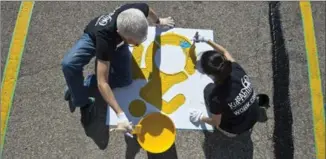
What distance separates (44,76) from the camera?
408cm

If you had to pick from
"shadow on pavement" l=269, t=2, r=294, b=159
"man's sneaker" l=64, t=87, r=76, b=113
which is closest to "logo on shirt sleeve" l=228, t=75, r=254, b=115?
"shadow on pavement" l=269, t=2, r=294, b=159

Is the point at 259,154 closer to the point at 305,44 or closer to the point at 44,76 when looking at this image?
the point at 305,44

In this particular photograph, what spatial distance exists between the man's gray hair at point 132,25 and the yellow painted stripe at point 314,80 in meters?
2.31

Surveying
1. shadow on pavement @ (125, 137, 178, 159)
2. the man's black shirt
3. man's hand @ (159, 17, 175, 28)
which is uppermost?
the man's black shirt

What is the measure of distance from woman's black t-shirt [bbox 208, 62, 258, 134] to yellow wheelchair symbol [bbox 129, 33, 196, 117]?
0.81 meters

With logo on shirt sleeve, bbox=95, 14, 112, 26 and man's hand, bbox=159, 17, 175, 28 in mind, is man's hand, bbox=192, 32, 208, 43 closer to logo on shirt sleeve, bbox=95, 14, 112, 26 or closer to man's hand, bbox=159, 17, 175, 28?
man's hand, bbox=159, 17, 175, 28

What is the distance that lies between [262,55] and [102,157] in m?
2.20

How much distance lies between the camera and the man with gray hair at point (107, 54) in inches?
121

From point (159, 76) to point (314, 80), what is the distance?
72.2 inches

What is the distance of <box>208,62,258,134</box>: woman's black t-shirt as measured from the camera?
309 centimetres

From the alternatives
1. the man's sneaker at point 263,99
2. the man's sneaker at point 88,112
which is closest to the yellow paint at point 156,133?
the man's sneaker at point 88,112

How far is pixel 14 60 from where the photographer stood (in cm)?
413

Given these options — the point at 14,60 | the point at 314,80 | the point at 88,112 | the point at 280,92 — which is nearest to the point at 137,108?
the point at 88,112

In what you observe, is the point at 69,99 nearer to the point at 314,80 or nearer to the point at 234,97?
the point at 234,97
